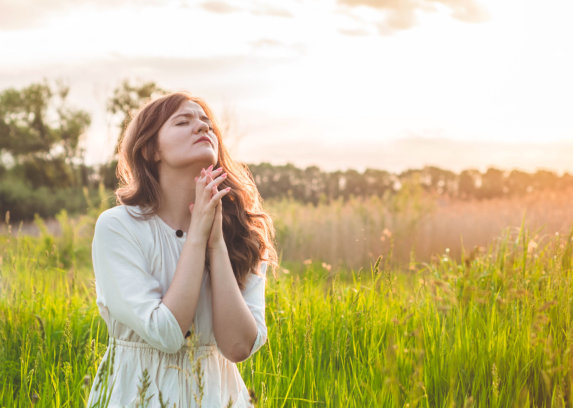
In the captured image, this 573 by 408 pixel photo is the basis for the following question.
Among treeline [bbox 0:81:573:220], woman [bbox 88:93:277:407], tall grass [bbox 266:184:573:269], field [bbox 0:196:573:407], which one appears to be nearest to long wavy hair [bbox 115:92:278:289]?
woman [bbox 88:93:277:407]

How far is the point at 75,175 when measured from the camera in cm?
2445

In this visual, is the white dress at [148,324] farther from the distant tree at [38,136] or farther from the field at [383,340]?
the distant tree at [38,136]

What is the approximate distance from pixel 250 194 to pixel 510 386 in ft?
5.81

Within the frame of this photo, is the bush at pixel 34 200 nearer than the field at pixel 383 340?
No

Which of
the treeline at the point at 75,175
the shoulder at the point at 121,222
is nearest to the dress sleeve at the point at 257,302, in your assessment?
the shoulder at the point at 121,222

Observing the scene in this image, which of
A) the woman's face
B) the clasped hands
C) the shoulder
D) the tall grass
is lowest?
the tall grass

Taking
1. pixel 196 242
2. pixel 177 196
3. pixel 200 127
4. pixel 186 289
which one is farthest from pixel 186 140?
pixel 186 289

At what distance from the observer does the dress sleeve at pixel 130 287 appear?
2.14 metres

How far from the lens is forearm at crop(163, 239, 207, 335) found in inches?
85.0

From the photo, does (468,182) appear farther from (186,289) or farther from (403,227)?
(186,289)

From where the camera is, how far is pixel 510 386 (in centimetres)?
298

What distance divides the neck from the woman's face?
0.16 ft

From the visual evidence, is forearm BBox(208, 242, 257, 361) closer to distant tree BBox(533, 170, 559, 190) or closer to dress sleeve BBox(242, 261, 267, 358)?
dress sleeve BBox(242, 261, 267, 358)

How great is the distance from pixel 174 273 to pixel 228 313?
0.95 ft
